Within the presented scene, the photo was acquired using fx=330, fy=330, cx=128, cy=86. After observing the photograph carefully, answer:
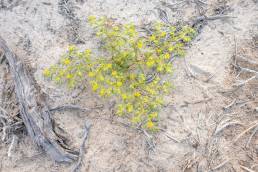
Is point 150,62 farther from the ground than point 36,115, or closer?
farther from the ground

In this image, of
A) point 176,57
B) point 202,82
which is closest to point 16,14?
point 176,57

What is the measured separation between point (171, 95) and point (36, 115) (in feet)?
4.71

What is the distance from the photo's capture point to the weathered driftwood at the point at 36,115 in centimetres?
325

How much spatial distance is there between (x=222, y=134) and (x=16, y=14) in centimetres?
301

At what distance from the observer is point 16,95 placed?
3.61m

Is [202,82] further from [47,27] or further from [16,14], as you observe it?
[16,14]

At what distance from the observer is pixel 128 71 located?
12.0 ft

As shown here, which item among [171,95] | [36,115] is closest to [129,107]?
[171,95]

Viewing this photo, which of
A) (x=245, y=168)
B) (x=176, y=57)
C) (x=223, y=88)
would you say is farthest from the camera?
(x=176, y=57)

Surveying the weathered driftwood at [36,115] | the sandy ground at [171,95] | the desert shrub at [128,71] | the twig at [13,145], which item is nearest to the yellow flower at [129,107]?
the desert shrub at [128,71]

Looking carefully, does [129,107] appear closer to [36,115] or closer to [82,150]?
[82,150]

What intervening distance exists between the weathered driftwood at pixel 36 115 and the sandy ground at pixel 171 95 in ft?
0.34

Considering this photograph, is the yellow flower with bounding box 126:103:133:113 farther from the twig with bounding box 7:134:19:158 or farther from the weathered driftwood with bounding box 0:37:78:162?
the twig with bounding box 7:134:19:158

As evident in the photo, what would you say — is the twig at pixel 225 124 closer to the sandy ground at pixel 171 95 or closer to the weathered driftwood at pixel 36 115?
the sandy ground at pixel 171 95
